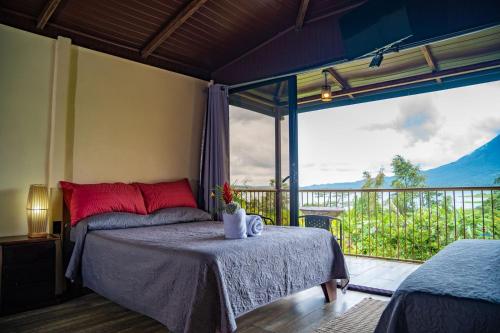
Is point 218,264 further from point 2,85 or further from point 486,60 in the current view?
point 486,60

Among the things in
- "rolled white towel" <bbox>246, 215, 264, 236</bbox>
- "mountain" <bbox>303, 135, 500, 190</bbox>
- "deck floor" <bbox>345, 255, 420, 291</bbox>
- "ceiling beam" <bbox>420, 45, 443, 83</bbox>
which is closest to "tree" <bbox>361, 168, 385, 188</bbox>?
"mountain" <bbox>303, 135, 500, 190</bbox>

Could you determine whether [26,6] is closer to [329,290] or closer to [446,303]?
[329,290]

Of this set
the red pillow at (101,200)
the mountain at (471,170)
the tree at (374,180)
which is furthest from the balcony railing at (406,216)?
the red pillow at (101,200)

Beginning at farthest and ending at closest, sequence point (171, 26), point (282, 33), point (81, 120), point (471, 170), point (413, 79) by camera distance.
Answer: point (471, 170) → point (413, 79) → point (282, 33) → point (171, 26) → point (81, 120)

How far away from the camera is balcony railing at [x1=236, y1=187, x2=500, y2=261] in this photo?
4.37m

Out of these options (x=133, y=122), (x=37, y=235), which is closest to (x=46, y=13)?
(x=133, y=122)

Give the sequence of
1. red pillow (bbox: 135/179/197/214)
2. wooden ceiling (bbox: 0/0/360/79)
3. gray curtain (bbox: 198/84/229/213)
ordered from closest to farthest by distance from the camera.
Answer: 1. wooden ceiling (bbox: 0/0/360/79)
2. red pillow (bbox: 135/179/197/214)
3. gray curtain (bbox: 198/84/229/213)

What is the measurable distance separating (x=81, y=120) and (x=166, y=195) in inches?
46.9

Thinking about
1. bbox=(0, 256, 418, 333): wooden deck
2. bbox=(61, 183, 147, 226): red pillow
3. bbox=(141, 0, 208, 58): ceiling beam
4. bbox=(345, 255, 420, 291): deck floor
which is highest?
bbox=(141, 0, 208, 58): ceiling beam

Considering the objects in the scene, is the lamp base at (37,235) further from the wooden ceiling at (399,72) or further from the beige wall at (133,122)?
the wooden ceiling at (399,72)

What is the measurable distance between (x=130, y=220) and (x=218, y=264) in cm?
165

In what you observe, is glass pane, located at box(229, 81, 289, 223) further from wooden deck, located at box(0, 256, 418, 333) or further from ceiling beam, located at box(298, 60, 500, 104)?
wooden deck, located at box(0, 256, 418, 333)

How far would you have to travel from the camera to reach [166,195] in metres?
4.00

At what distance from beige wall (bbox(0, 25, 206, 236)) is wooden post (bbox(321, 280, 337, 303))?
237 cm
